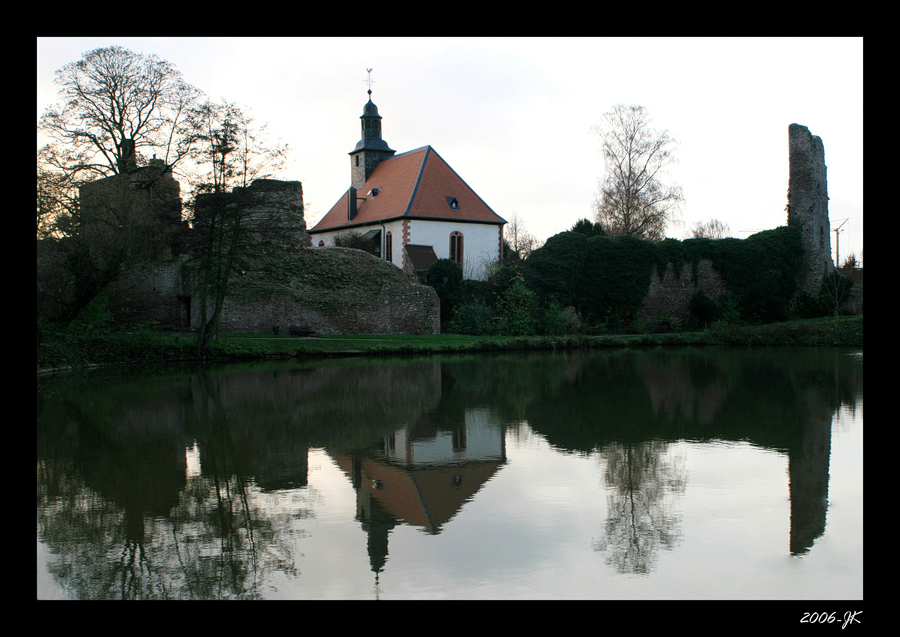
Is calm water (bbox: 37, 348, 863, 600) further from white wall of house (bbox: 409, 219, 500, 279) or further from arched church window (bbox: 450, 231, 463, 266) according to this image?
arched church window (bbox: 450, 231, 463, 266)

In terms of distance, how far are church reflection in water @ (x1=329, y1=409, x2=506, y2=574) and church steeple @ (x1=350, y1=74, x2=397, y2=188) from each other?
4173cm

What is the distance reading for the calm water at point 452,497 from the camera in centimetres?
437

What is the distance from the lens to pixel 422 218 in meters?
41.4

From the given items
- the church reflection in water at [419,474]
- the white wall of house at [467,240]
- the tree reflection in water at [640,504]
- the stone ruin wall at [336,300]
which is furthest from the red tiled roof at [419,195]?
the tree reflection in water at [640,504]

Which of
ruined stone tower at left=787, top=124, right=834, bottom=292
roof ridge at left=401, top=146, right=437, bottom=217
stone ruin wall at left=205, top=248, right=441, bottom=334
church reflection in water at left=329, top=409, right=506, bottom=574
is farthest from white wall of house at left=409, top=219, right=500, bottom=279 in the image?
church reflection in water at left=329, top=409, right=506, bottom=574

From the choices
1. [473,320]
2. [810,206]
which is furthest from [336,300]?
[810,206]

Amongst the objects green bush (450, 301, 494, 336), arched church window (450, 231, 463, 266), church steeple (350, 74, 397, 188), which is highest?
church steeple (350, 74, 397, 188)

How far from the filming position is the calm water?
4.37m

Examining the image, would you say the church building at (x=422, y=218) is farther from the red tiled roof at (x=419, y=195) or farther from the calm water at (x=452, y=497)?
the calm water at (x=452, y=497)

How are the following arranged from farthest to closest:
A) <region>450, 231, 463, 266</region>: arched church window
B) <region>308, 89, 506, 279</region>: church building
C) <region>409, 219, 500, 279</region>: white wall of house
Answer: <region>450, 231, 463, 266</region>: arched church window, <region>409, 219, 500, 279</region>: white wall of house, <region>308, 89, 506, 279</region>: church building

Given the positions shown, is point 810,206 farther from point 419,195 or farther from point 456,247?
point 419,195

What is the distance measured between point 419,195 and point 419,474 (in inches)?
1437
